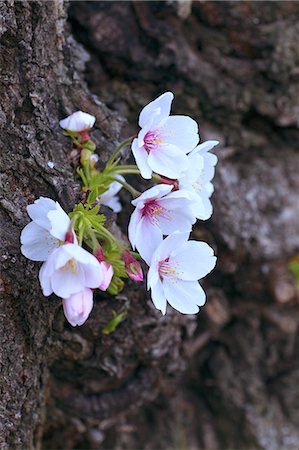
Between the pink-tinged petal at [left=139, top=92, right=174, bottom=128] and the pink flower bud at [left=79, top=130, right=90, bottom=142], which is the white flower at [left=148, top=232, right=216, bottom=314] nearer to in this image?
the pink-tinged petal at [left=139, top=92, right=174, bottom=128]

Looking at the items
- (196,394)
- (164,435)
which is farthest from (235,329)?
(164,435)

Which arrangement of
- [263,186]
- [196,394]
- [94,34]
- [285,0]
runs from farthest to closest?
→ [196,394] → [263,186] → [285,0] → [94,34]

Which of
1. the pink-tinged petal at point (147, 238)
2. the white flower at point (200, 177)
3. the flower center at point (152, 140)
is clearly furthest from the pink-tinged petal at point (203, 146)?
the pink-tinged petal at point (147, 238)

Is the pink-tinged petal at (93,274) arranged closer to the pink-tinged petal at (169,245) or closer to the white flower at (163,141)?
the pink-tinged petal at (169,245)

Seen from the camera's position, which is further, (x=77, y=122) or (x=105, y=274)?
(x=77, y=122)

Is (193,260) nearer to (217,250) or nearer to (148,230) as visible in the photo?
(148,230)

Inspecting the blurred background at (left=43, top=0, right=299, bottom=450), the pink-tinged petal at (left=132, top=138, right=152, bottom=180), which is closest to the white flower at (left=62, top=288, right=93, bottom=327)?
the pink-tinged petal at (left=132, top=138, right=152, bottom=180)

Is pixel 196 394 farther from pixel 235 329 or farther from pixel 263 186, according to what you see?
pixel 263 186

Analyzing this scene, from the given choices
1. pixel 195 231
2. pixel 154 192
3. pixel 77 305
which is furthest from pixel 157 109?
pixel 195 231
